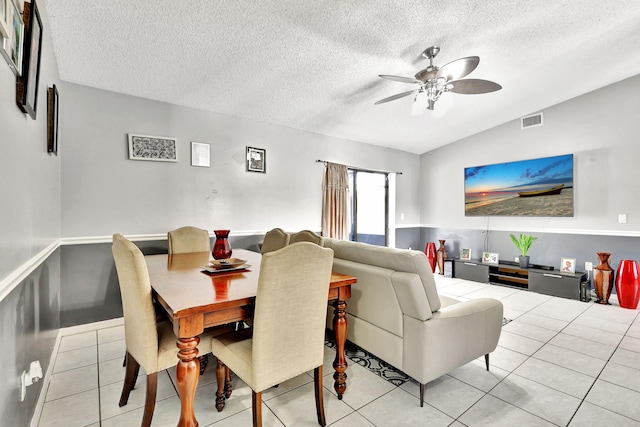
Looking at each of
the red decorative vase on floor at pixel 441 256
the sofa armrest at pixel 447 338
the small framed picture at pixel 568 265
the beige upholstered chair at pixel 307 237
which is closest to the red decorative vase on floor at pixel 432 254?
the red decorative vase on floor at pixel 441 256

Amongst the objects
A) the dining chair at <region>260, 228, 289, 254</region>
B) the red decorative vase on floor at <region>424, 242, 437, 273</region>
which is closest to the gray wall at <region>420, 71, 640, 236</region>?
the red decorative vase on floor at <region>424, 242, 437, 273</region>

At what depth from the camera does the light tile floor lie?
1.72m

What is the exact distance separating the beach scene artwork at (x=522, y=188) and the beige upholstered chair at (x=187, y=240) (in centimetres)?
475

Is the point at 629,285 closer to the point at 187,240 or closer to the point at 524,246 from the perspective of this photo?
the point at 524,246

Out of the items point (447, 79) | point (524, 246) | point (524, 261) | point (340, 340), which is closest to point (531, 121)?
point (524, 246)

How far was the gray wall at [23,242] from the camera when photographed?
1143mm

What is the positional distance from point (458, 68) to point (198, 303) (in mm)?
2564

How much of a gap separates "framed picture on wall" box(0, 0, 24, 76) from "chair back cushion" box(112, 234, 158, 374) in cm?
87

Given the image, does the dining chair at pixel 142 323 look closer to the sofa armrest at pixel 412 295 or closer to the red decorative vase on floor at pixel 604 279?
the sofa armrest at pixel 412 295

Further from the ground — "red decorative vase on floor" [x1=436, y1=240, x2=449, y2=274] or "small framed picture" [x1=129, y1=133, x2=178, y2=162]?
"small framed picture" [x1=129, y1=133, x2=178, y2=162]

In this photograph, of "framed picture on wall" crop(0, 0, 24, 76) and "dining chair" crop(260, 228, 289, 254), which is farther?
"dining chair" crop(260, 228, 289, 254)

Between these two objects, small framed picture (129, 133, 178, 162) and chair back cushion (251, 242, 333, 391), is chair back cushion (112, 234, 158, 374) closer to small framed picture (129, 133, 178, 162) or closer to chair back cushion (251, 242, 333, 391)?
chair back cushion (251, 242, 333, 391)

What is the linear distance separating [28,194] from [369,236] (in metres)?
5.00

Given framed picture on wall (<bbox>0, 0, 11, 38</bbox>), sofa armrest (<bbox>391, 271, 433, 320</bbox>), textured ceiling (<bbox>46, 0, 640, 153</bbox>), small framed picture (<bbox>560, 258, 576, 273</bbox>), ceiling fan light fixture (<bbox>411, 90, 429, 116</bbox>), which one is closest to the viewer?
framed picture on wall (<bbox>0, 0, 11, 38</bbox>)
